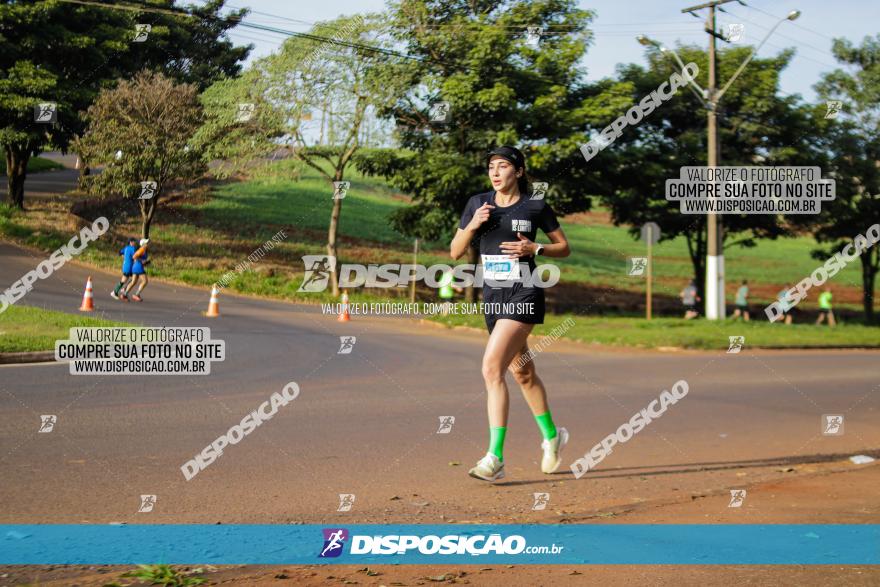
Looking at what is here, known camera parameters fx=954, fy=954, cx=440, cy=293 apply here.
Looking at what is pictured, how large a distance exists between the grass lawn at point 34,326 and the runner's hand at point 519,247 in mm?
9955

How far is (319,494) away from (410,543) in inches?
54.5

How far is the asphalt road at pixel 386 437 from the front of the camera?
18.8 feet

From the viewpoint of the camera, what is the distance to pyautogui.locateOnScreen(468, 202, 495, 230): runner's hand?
609 centimetres

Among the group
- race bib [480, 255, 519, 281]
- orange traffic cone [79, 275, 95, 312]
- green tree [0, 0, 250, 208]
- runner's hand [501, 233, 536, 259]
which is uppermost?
green tree [0, 0, 250, 208]

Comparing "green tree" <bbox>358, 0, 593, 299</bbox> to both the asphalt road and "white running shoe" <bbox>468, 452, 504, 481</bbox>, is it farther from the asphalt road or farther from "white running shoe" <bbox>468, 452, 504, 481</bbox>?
"white running shoe" <bbox>468, 452, 504, 481</bbox>

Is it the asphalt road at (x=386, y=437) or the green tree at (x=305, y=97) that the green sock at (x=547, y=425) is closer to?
the asphalt road at (x=386, y=437)

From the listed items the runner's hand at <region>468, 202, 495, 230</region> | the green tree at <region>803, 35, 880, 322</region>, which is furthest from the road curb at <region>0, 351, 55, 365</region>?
the green tree at <region>803, 35, 880, 322</region>

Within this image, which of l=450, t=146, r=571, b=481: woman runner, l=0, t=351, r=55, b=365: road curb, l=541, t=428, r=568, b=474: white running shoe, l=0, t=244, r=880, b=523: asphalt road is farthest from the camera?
l=0, t=351, r=55, b=365: road curb

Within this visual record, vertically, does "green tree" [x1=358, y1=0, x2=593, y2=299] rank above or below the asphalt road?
above

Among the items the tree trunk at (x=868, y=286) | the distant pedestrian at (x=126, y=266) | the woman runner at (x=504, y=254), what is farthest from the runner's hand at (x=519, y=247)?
the tree trunk at (x=868, y=286)

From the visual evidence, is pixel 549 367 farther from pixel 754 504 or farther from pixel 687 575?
pixel 687 575

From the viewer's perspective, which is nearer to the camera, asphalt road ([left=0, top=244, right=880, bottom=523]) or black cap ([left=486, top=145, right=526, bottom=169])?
asphalt road ([left=0, top=244, right=880, bottom=523])

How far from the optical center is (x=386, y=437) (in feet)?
27.2

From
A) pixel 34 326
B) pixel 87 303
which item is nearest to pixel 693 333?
pixel 87 303
